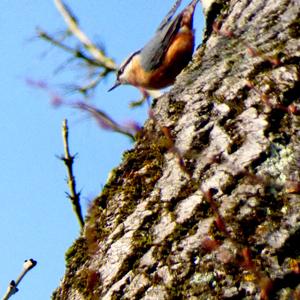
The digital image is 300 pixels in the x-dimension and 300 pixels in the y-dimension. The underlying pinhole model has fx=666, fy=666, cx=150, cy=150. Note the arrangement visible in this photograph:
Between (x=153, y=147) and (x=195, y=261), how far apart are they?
0.36 meters

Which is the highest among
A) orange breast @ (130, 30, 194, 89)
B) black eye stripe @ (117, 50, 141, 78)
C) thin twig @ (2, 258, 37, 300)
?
black eye stripe @ (117, 50, 141, 78)

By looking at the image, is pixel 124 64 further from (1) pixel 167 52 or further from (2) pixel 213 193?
(2) pixel 213 193

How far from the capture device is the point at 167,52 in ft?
11.4

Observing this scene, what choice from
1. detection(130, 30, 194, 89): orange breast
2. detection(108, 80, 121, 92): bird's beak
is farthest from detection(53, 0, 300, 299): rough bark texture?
detection(108, 80, 121, 92): bird's beak

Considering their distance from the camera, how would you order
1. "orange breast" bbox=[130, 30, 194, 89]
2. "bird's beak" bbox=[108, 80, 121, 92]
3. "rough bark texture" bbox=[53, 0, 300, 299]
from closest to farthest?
"rough bark texture" bbox=[53, 0, 300, 299] < "orange breast" bbox=[130, 30, 194, 89] < "bird's beak" bbox=[108, 80, 121, 92]

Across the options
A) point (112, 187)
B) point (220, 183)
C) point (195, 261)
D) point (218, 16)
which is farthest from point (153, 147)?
point (218, 16)

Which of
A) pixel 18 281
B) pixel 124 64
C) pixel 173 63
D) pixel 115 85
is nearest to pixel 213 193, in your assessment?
pixel 18 281

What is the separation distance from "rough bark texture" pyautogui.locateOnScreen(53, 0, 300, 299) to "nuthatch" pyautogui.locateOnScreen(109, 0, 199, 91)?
159 cm

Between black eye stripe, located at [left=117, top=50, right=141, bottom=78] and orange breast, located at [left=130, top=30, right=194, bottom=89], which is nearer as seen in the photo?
orange breast, located at [left=130, top=30, right=194, bottom=89]

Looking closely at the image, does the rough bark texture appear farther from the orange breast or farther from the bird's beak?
the bird's beak

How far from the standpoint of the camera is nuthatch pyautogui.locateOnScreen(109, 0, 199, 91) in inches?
134

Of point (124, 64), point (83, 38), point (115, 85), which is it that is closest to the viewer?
point (83, 38)

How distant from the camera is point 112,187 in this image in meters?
1.63

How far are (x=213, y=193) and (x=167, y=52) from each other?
2158 millimetres
